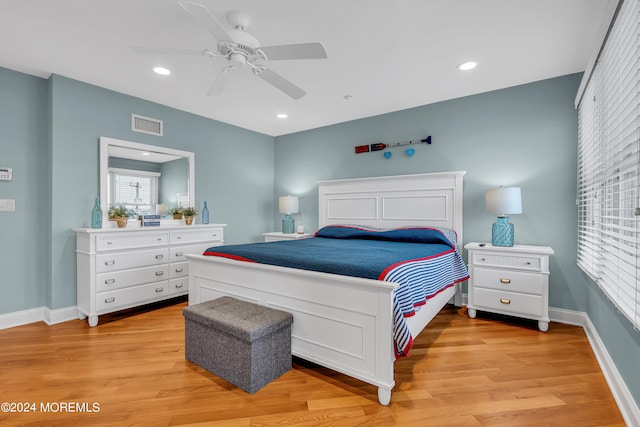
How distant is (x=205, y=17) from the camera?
1.56 m

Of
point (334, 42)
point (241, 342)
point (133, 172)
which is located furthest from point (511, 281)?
point (133, 172)

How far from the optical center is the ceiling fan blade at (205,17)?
56.9 inches

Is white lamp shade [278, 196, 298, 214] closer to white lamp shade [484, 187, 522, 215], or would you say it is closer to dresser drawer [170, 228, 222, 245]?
dresser drawer [170, 228, 222, 245]

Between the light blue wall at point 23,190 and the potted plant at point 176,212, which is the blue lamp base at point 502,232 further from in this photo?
the light blue wall at point 23,190

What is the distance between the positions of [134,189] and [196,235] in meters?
0.84

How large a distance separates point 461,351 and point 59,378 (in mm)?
2760

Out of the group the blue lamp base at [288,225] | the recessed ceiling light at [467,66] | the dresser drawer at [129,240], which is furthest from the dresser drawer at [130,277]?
the recessed ceiling light at [467,66]

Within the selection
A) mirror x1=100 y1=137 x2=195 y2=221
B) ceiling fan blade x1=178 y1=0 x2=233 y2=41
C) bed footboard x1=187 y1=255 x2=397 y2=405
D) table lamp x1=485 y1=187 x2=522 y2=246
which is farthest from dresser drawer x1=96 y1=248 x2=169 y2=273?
table lamp x1=485 y1=187 x2=522 y2=246

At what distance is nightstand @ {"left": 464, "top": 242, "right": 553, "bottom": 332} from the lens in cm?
261

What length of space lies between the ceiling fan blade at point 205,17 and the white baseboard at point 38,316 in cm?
296

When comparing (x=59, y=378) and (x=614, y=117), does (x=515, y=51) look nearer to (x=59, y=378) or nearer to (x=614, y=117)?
(x=614, y=117)

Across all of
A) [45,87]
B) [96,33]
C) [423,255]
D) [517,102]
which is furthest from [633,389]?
[45,87]

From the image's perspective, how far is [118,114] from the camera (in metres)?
3.22

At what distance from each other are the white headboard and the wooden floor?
4.64 feet
